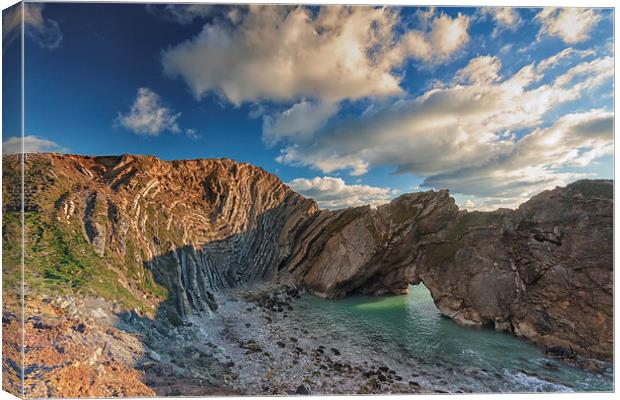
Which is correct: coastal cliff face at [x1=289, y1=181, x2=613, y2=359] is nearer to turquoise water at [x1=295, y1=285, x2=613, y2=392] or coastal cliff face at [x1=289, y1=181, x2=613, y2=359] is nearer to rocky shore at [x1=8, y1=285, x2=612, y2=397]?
turquoise water at [x1=295, y1=285, x2=613, y2=392]

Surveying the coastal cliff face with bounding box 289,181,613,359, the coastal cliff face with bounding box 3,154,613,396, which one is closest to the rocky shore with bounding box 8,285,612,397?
the coastal cliff face with bounding box 3,154,613,396

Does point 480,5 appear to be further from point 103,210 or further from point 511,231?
point 103,210

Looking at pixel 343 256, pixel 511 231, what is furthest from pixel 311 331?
pixel 511 231

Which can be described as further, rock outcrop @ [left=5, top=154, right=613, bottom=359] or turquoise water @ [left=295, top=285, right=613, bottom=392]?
rock outcrop @ [left=5, top=154, right=613, bottom=359]

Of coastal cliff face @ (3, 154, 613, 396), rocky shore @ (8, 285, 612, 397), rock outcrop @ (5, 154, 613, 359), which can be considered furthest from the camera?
rock outcrop @ (5, 154, 613, 359)

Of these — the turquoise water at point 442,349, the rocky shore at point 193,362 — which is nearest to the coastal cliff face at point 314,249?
the rocky shore at point 193,362

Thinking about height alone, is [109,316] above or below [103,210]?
Answer: below
